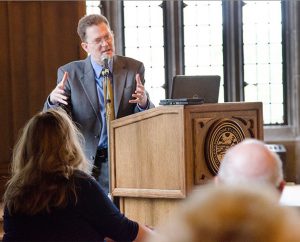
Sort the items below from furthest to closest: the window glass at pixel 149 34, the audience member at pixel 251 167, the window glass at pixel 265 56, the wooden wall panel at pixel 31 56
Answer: the window glass at pixel 265 56 → the window glass at pixel 149 34 → the wooden wall panel at pixel 31 56 → the audience member at pixel 251 167

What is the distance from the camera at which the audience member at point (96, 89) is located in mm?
3863

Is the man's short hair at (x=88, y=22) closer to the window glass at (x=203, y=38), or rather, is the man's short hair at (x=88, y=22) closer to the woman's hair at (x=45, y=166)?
the woman's hair at (x=45, y=166)

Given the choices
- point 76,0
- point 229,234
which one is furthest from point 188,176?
point 76,0

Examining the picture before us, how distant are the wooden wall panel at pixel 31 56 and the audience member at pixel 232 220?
202 inches

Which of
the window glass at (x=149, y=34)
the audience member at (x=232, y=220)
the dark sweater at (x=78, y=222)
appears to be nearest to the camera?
the audience member at (x=232, y=220)

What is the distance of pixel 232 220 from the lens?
982 mm

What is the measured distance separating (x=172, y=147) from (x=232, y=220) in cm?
238

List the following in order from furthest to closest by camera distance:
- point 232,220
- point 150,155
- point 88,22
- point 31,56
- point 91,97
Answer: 1. point 31,56
2. point 88,22
3. point 91,97
4. point 150,155
5. point 232,220

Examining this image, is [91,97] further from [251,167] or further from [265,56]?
[265,56]

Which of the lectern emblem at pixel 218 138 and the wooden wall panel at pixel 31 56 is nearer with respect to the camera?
the lectern emblem at pixel 218 138

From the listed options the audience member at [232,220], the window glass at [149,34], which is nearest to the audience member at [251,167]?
the audience member at [232,220]

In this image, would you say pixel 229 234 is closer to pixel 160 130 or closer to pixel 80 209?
pixel 80 209

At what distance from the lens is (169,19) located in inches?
319

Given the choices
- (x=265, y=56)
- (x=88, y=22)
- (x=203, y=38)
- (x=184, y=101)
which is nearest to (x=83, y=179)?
(x=184, y=101)
